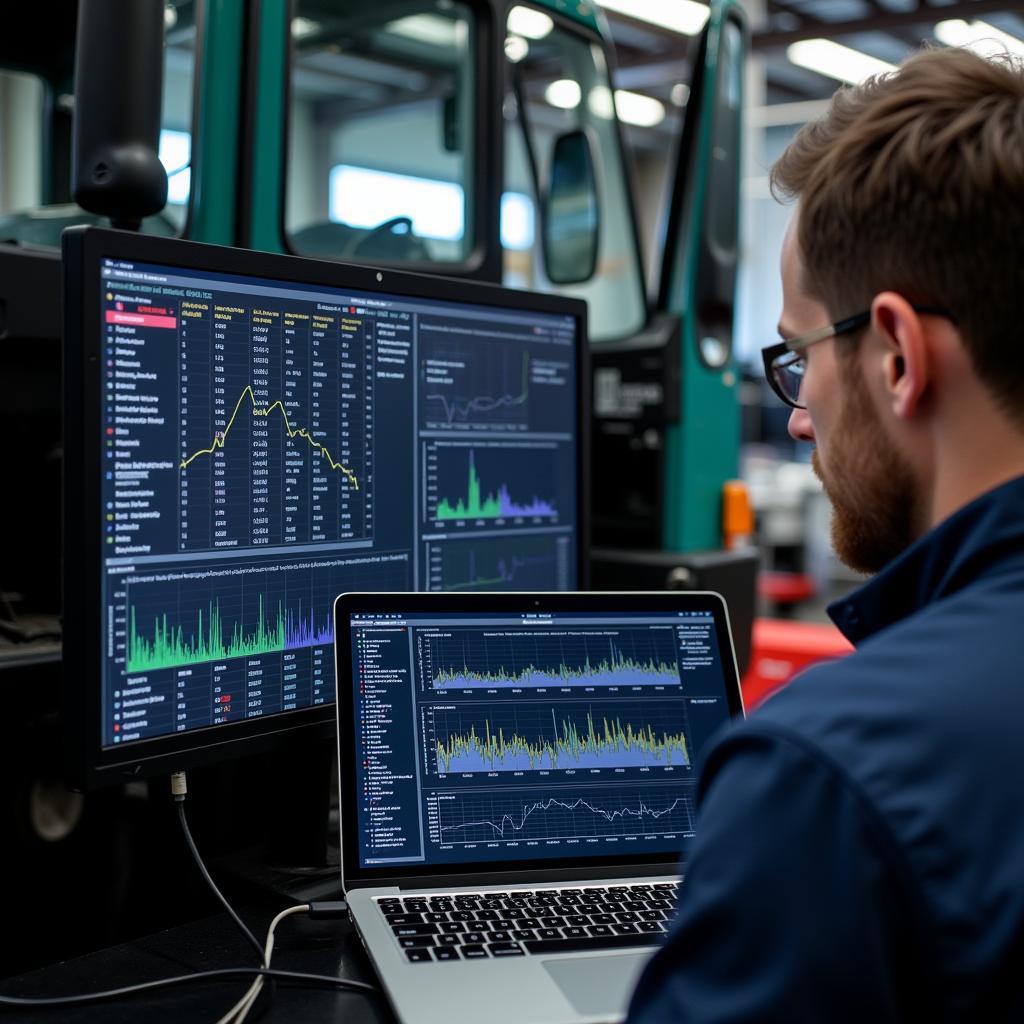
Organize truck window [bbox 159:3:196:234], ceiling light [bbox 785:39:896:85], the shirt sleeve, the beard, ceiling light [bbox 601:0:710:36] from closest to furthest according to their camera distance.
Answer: the shirt sleeve → the beard → truck window [bbox 159:3:196:234] → ceiling light [bbox 601:0:710:36] → ceiling light [bbox 785:39:896:85]

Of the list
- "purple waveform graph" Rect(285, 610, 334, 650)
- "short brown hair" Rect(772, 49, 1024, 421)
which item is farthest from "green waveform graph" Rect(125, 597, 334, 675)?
"short brown hair" Rect(772, 49, 1024, 421)

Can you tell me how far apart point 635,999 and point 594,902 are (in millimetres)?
419

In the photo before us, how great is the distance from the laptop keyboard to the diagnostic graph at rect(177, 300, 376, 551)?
371 millimetres

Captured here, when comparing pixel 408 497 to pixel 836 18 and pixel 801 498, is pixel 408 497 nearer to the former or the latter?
pixel 801 498

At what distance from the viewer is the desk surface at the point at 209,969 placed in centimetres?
91

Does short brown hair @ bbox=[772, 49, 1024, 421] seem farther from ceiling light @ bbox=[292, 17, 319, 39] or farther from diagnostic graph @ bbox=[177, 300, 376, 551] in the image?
ceiling light @ bbox=[292, 17, 319, 39]

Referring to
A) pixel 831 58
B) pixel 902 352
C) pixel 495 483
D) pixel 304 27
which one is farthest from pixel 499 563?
pixel 831 58

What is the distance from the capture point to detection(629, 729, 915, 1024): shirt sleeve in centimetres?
55

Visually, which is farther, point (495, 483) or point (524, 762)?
point (495, 483)

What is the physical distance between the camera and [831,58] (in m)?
8.29

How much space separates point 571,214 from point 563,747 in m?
1.68

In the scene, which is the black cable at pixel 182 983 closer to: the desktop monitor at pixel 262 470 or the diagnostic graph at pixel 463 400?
the desktop monitor at pixel 262 470

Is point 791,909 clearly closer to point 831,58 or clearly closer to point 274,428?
point 274,428

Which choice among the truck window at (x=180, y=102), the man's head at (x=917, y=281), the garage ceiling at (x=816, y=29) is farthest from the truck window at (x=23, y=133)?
the garage ceiling at (x=816, y=29)
